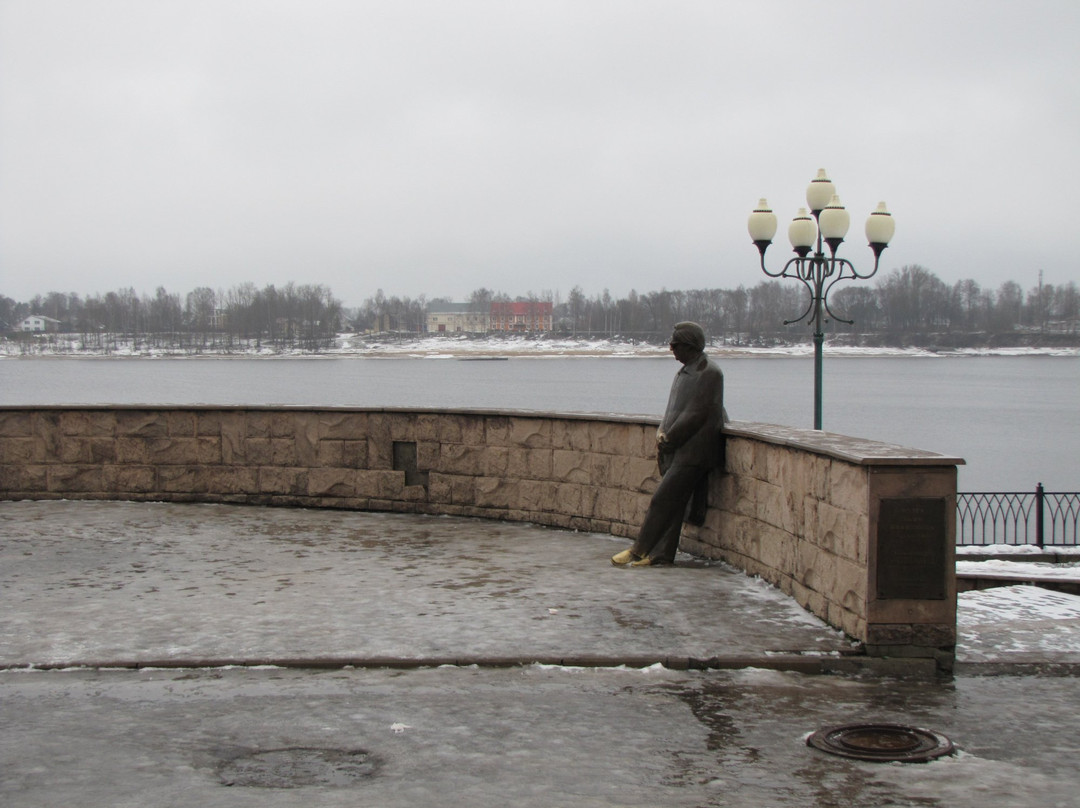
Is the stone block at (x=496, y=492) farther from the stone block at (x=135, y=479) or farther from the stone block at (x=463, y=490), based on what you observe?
the stone block at (x=135, y=479)

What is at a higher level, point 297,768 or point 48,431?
point 48,431

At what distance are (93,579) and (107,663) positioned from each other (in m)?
2.33

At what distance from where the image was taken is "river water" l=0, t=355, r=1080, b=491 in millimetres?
49406

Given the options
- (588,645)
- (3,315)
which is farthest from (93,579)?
(3,315)

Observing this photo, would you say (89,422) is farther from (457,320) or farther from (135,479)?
(457,320)

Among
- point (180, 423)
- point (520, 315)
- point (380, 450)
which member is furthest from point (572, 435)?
point (520, 315)

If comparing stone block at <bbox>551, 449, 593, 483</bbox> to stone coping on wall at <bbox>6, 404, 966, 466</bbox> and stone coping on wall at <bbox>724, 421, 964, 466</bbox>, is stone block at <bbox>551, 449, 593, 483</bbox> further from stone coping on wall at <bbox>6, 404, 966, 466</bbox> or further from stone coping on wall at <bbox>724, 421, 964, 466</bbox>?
stone coping on wall at <bbox>724, 421, 964, 466</bbox>

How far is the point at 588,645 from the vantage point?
6195mm

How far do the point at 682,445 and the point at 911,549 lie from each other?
2.50 m

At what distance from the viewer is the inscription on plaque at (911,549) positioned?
598cm

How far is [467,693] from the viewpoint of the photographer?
215 inches

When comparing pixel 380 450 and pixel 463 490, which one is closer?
pixel 463 490

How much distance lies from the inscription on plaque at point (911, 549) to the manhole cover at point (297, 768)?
2.85m

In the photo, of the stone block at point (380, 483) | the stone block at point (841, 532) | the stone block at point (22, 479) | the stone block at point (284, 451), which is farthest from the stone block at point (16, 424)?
the stone block at point (841, 532)
